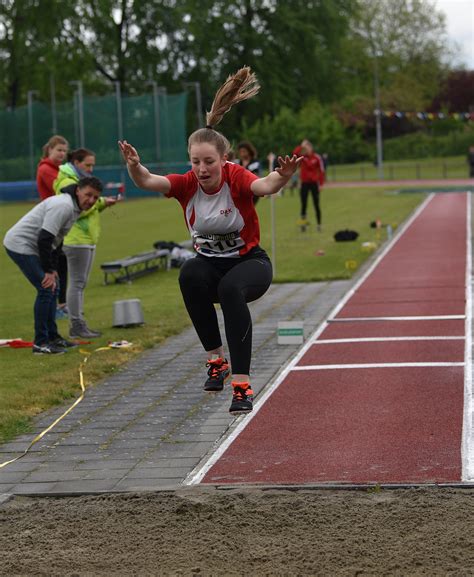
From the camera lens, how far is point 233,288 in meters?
6.57

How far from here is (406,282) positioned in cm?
1641

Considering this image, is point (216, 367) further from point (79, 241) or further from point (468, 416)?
point (79, 241)

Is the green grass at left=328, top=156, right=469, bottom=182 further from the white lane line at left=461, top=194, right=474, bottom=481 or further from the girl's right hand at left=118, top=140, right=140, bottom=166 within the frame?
the girl's right hand at left=118, top=140, right=140, bottom=166

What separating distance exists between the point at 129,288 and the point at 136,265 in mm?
2627

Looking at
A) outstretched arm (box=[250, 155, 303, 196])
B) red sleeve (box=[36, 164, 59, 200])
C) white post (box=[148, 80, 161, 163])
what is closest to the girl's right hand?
outstretched arm (box=[250, 155, 303, 196])

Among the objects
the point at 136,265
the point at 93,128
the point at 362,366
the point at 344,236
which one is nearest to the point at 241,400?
the point at 362,366

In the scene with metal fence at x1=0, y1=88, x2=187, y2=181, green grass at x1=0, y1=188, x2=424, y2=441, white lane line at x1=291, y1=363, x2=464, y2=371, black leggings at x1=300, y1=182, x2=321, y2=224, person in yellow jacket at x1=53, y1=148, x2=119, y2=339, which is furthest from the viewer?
metal fence at x1=0, y1=88, x2=187, y2=181

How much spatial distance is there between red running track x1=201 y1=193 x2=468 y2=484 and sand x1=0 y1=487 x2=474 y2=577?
18.0 inches

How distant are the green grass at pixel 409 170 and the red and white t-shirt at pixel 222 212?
186 feet

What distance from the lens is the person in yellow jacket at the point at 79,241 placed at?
11523 millimetres

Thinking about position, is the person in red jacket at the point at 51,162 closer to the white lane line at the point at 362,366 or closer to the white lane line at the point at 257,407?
the white lane line at the point at 257,407

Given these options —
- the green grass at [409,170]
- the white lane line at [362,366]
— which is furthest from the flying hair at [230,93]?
the green grass at [409,170]

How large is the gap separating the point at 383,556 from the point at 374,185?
52.2m

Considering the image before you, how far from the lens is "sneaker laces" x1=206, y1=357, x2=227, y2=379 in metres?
7.18
